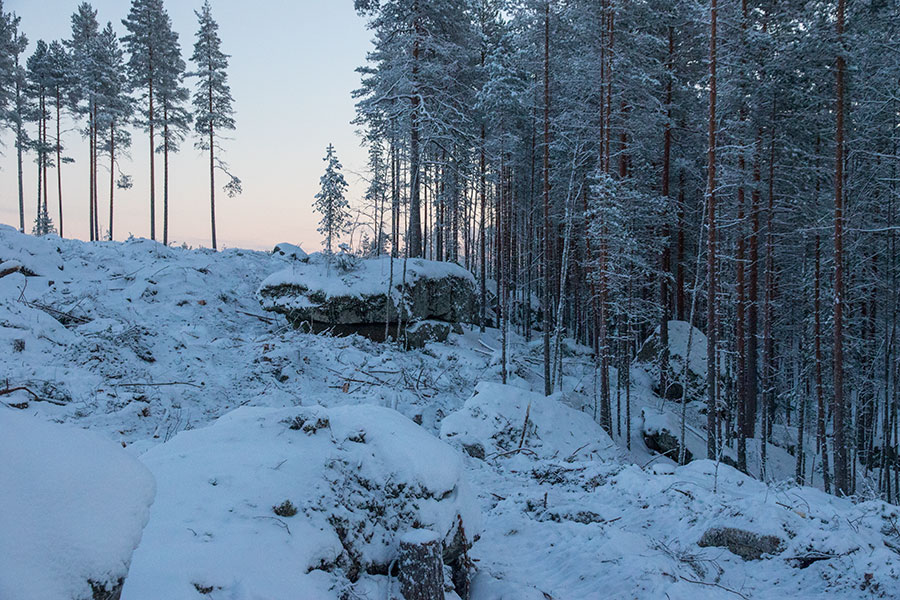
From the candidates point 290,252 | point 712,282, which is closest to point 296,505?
point 712,282

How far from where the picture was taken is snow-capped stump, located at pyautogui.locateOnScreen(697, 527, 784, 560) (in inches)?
223

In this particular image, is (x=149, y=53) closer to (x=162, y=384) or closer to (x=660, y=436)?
(x=162, y=384)

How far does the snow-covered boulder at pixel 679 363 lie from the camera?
64.0 feet

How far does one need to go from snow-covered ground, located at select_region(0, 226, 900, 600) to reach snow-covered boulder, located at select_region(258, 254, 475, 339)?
1.02 meters

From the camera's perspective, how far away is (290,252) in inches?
906

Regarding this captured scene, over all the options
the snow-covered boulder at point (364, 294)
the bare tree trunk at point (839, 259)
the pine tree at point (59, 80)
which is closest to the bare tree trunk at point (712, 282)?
the bare tree trunk at point (839, 259)

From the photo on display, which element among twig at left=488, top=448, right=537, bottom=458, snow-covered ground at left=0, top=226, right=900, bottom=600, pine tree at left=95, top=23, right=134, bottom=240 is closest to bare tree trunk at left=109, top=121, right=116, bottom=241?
pine tree at left=95, top=23, right=134, bottom=240

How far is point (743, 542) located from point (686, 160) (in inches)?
718

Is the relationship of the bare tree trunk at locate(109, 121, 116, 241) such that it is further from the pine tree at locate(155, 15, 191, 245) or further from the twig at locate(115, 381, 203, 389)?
the twig at locate(115, 381, 203, 389)

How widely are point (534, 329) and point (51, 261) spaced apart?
2194cm

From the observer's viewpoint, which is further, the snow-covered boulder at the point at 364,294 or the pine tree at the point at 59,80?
the pine tree at the point at 59,80

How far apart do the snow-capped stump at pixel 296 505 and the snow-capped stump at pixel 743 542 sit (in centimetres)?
319

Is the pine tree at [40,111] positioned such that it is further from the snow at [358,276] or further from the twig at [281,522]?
the twig at [281,522]

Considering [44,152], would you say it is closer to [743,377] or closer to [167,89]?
[167,89]
